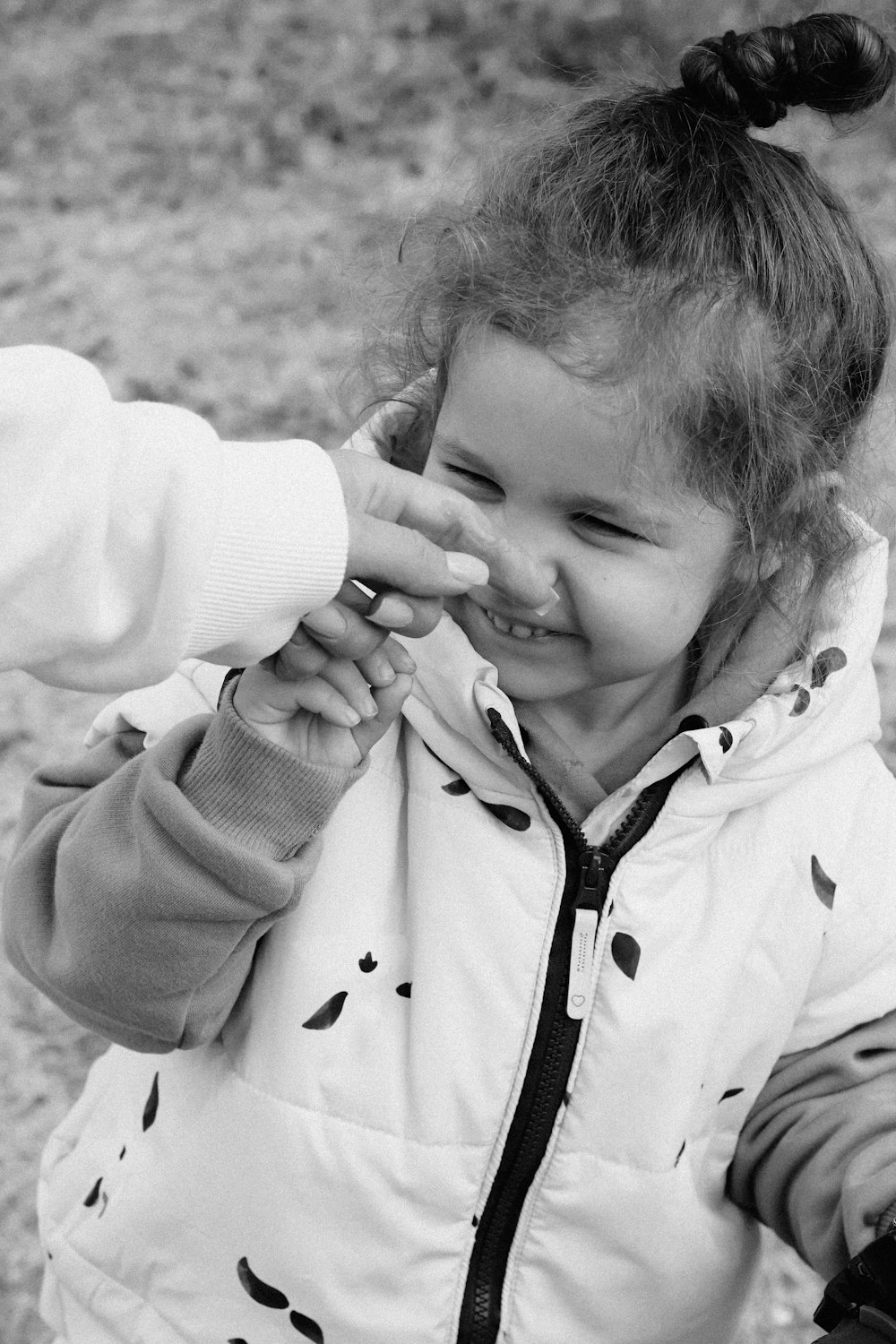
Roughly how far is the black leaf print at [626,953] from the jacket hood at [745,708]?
0.15 metres

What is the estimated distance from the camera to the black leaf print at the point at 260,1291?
1687 mm

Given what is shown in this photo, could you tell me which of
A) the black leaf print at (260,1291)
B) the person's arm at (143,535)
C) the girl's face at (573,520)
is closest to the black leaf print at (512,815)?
the girl's face at (573,520)

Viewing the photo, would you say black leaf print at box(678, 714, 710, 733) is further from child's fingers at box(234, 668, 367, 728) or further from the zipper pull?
child's fingers at box(234, 668, 367, 728)

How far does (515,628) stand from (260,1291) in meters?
0.76

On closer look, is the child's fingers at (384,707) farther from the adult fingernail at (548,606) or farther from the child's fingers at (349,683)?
the adult fingernail at (548,606)

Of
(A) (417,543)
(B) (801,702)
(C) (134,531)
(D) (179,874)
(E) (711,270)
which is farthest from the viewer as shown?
(B) (801,702)

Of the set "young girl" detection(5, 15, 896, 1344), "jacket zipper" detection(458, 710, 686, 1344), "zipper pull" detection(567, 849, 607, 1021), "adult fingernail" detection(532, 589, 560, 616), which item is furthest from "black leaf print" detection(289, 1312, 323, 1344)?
"adult fingernail" detection(532, 589, 560, 616)

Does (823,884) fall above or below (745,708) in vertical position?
below

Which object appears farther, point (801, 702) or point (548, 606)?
point (801, 702)

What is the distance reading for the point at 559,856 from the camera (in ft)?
5.27

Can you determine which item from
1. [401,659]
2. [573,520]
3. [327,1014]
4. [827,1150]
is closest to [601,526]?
[573,520]

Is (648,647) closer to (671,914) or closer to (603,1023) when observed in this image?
(671,914)

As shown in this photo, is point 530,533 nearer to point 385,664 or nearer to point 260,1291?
point 385,664

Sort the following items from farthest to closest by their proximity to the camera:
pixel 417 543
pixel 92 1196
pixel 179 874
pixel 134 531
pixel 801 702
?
pixel 92 1196 < pixel 801 702 < pixel 179 874 < pixel 417 543 < pixel 134 531
